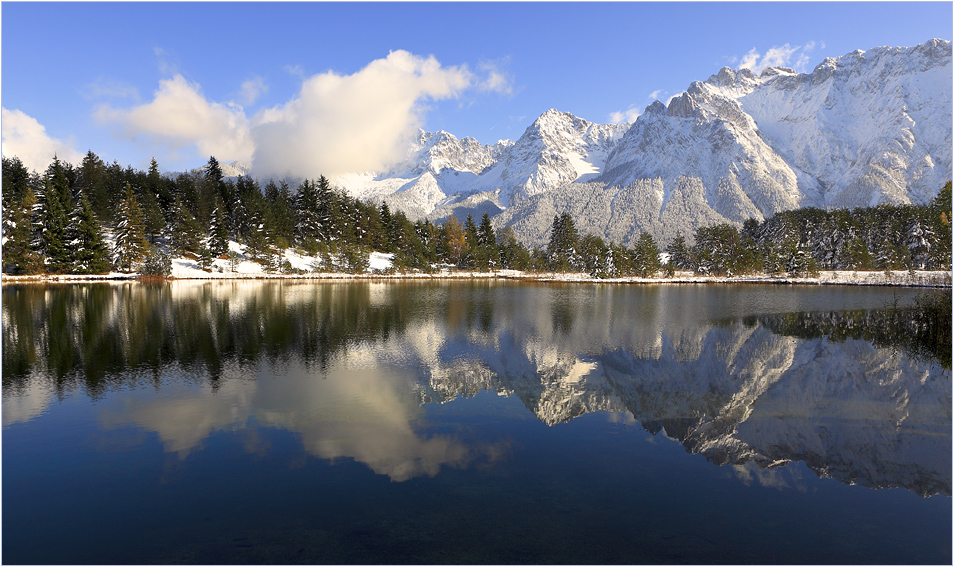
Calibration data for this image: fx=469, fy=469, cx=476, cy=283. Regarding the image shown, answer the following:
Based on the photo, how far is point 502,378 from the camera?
21.6 m

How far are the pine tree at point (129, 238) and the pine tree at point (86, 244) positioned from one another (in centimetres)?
270

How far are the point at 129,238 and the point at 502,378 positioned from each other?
311ft

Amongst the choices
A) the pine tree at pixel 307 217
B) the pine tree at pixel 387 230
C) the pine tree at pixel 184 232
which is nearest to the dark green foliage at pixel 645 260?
the pine tree at pixel 387 230

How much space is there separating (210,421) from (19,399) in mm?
8147

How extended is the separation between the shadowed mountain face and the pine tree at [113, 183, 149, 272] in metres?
54.3

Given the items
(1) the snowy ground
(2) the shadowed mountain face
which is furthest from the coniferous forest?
(2) the shadowed mountain face

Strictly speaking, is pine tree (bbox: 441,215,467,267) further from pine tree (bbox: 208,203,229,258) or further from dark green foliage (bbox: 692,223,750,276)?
dark green foliage (bbox: 692,223,750,276)

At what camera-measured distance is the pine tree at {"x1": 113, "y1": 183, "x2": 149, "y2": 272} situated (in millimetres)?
87875

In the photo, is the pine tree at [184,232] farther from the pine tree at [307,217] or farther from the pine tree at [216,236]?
the pine tree at [307,217]

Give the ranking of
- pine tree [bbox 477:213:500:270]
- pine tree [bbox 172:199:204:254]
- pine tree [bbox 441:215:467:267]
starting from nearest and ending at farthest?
pine tree [bbox 172:199:204:254] → pine tree [bbox 477:213:500:270] → pine tree [bbox 441:215:467:267]

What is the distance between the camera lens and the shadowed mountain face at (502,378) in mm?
13992

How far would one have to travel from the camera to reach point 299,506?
1032 cm

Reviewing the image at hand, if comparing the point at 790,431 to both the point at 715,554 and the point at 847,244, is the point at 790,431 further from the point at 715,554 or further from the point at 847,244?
the point at 847,244

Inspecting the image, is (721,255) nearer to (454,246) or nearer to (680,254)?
(680,254)
